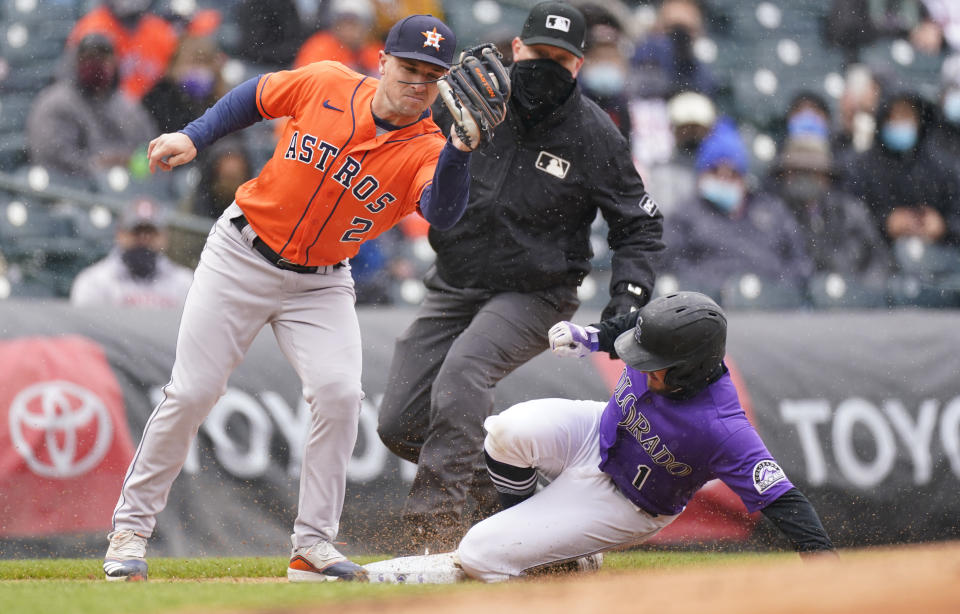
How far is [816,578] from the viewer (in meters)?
3.07

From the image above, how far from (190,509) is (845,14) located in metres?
8.44

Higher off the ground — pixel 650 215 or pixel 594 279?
pixel 650 215

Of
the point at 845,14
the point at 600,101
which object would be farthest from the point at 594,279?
the point at 845,14

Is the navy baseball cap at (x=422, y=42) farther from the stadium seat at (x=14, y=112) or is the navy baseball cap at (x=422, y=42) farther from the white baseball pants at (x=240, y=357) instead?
the stadium seat at (x=14, y=112)

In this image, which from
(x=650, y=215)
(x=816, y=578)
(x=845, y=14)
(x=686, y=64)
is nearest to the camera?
(x=816, y=578)

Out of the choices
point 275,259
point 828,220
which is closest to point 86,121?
point 275,259

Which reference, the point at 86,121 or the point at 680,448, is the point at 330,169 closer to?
the point at 680,448

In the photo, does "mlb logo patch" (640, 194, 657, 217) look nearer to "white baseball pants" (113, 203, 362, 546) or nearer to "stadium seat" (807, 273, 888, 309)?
"white baseball pants" (113, 203, 362, 546)

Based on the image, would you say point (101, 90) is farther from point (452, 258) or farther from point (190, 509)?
point (452, 258)

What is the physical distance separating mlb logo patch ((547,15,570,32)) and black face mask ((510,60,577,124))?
145 mm

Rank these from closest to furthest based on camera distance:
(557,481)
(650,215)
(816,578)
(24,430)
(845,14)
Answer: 1. (816,578)
2. (557,481)
3. (650,215)
4. (24,430)
5. (845,14)

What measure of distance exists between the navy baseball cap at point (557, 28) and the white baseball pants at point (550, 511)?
1.52m

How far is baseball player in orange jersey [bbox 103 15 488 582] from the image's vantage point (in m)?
4.48

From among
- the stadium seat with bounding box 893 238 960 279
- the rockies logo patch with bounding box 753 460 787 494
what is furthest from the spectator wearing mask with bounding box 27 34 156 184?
the stadium seat with bounding box 893 238 960 279
